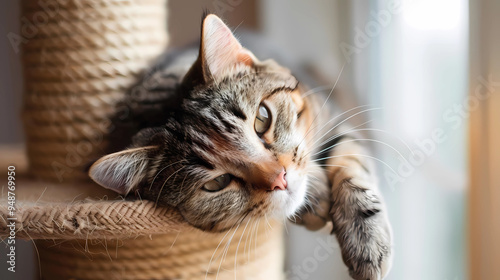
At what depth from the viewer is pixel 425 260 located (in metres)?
1.06

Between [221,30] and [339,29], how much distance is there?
18.9 inches

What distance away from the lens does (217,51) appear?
0.79 metres

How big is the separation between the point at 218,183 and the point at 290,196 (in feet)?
0.46

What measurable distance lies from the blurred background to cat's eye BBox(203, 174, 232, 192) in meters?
0.31

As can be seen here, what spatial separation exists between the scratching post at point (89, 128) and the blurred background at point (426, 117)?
160 millimetres

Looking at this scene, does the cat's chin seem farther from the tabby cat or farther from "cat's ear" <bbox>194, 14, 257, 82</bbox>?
"cat's ear" <bbox>194, 14, 257, 82</bbox>

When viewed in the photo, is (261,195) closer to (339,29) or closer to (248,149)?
(248,149)

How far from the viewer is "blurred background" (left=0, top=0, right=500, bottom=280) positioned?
3.39 ft

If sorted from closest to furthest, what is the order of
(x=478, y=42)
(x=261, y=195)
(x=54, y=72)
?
(x=261, y=195) < (x=54, y=72) < (x=478, y=42)

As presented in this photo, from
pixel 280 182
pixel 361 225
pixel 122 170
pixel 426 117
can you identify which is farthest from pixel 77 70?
pixel 426 117

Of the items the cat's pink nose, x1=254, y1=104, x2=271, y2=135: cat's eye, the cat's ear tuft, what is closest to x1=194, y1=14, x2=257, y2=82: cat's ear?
the cat's ear tuft

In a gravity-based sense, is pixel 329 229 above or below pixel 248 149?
below

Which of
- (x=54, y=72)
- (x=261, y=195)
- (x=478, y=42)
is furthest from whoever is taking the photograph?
(x=478, y=42)

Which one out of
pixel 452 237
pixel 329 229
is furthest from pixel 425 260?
pixel 329 229
